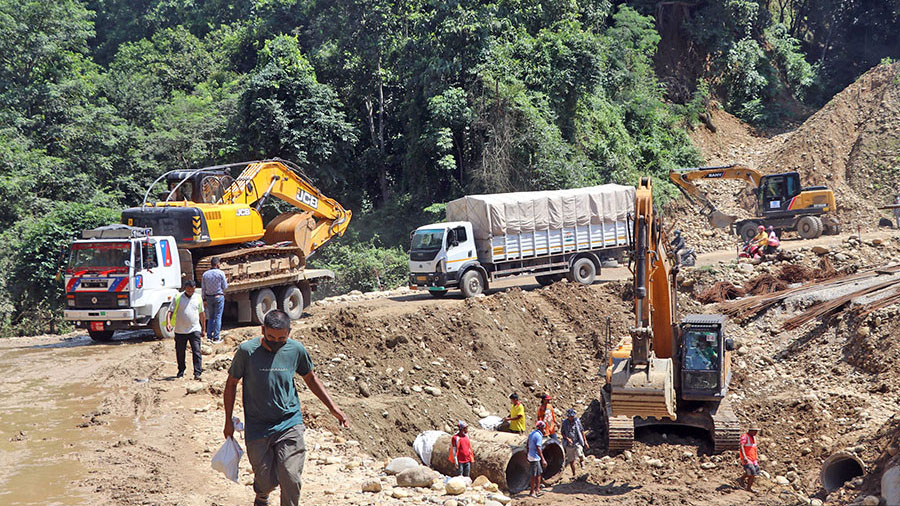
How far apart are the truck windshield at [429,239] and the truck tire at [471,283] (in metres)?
1.11

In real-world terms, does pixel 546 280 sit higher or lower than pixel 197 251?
lower

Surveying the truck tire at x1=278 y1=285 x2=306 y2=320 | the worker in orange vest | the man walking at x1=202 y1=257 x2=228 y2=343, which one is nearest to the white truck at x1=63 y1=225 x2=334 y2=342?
the man walking at x1=202 y1=257 x2=228 y2=343

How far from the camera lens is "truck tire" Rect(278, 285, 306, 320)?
20.2 meters

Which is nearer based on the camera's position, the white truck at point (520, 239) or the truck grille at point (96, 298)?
the truck grille at point (96, 298)

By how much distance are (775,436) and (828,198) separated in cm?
1866

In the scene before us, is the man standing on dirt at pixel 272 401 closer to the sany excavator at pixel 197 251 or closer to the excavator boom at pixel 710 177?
the sany excavator at pixel 197 251

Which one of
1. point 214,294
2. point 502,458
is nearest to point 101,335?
point 214,294

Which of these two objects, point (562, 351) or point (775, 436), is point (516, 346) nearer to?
point (562, 351)

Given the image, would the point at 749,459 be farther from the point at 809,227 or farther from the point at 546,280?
the point at 809,227

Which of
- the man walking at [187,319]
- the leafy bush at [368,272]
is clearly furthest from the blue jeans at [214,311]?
the leafy bush at [368,272]

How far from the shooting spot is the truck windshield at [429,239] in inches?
894

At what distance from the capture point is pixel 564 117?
112ft

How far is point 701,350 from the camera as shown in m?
14.8

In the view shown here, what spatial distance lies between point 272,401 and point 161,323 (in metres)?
12.0
